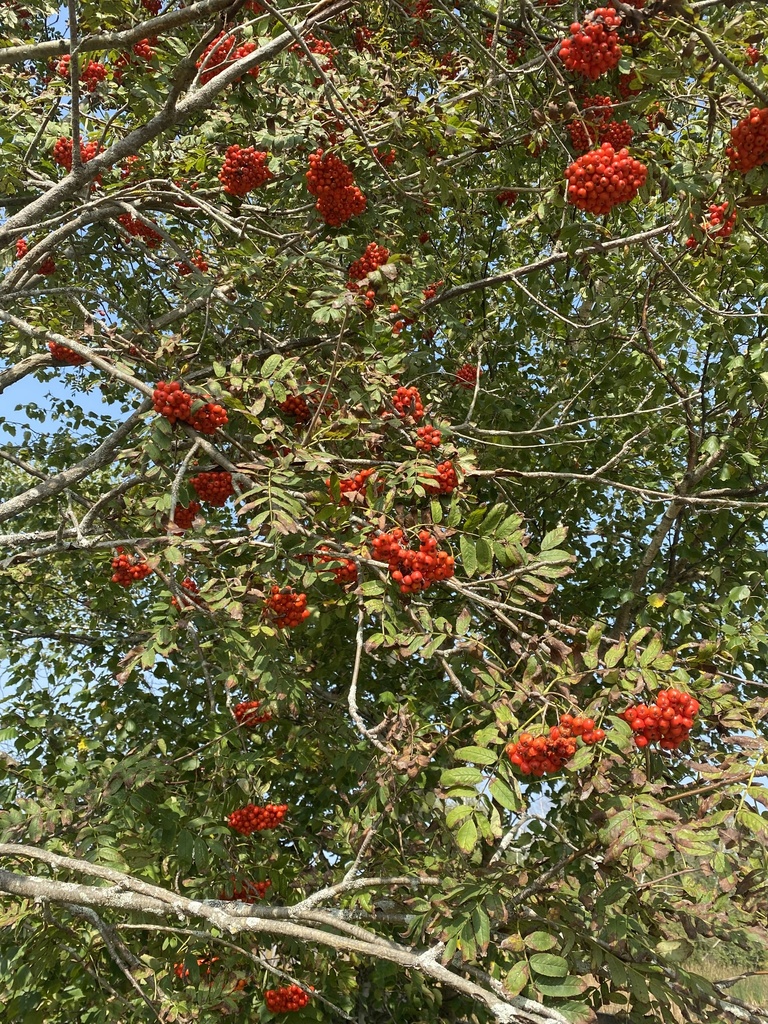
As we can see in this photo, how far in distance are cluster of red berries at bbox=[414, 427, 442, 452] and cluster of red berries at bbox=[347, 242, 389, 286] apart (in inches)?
39.7

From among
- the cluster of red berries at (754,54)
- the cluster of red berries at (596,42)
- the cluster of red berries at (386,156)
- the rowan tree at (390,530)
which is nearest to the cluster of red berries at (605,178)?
the rowan tree at (390,530)

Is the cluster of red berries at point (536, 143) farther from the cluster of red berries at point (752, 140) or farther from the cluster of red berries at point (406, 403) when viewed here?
the cluster of red berries at point (406, 403)

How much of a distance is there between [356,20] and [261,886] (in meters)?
5.31

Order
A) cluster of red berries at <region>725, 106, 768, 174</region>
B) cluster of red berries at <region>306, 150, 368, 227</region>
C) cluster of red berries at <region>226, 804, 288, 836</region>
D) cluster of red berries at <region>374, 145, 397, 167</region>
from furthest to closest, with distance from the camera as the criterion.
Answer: cluster of red berries at <region>374, 145, 397, 167</region> < cluster of red berries at <region>226, 804, 288, 836</region> < cluster of red berries at <region>306, 150, 368, 227</region> < cluster of red berries at <region>725, 106, 768, 174</region>

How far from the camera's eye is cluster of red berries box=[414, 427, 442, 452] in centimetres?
313

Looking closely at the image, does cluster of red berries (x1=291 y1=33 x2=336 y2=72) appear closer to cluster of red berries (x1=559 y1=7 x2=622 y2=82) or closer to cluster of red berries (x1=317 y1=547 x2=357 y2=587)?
cluster of red berries (x1=559 y1=7 x2=622 y2=82)

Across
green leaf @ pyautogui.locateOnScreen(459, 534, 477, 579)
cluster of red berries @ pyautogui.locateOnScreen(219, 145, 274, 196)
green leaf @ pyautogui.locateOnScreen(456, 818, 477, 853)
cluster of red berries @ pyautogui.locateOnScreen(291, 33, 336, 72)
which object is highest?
cluster of red berries @ pyautogui.locateOnScreen(291, 33, 336, 72)

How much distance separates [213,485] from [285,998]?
2.46 metres

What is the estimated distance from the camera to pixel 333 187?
3445 millimetres

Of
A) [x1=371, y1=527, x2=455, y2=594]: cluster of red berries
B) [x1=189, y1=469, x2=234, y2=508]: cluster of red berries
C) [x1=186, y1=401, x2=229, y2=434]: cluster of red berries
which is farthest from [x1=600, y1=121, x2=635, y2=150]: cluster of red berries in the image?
[x1=189, y1=469, x2=234, y2=508]: cluster of red berries

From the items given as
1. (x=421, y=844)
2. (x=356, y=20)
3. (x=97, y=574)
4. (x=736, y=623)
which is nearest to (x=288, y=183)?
(x=356, y=20)

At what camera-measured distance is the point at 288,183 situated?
4016 mm

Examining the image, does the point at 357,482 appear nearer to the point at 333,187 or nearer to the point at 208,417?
the point at 208,417

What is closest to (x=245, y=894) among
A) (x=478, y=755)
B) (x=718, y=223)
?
(x=478, y=755)
